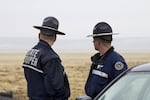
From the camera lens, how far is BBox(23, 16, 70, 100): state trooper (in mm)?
6734

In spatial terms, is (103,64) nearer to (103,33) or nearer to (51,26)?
Answer: (103,33)

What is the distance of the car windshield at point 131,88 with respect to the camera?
625cm

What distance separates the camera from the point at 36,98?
692 centimetres

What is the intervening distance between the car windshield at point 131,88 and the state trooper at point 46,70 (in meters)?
0.65

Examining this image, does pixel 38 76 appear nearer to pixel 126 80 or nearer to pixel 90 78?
pixel 90 78

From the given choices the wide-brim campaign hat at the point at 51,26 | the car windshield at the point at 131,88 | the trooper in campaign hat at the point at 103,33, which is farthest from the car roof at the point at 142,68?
the wide-brim campaign hat at the point at 51,26

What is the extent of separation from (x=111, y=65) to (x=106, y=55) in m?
0.14

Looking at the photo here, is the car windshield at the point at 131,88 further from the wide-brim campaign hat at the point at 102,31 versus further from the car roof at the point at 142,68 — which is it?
the wide-brim campaign hat at the point at 102,31

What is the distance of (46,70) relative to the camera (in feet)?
A: 22.1

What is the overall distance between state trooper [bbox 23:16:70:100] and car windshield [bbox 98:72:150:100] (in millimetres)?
650

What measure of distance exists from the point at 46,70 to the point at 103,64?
→ 0.63 m

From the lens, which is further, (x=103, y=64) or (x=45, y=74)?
(x=103, y=64)

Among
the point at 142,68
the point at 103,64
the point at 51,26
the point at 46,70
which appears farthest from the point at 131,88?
the point at 51,26

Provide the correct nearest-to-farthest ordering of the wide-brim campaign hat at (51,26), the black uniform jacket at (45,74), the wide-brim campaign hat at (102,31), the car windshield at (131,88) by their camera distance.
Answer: the car windshield at (131,88)
the black uniform jacket at (45,74)
the wide-brim campaign hat at (51,26)
the wide-brim campaign hat at (102,31)
